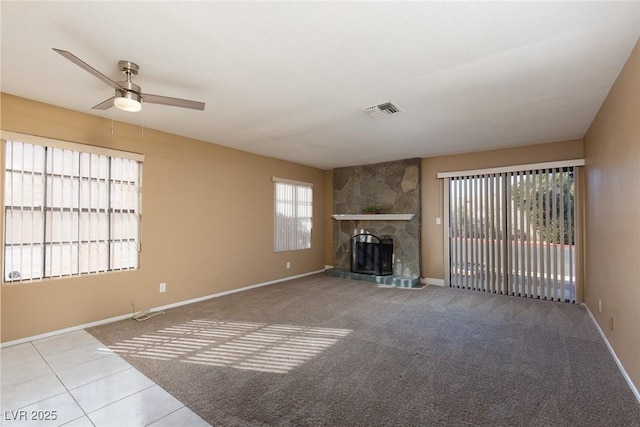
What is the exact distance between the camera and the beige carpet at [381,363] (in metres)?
1.97

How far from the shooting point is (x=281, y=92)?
2.89 meters

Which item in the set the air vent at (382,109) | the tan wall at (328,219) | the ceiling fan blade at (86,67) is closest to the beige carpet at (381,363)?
the ceiling fan blade at (86,67)

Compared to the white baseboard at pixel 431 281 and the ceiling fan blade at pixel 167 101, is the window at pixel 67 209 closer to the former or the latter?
the ceiling fan blade at pixel 167 101

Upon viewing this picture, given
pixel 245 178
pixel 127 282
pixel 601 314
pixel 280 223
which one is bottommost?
pixel 601 314

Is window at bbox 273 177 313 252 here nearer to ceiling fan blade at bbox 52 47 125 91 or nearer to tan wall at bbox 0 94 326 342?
tan wall at bbox 0 94 326 342

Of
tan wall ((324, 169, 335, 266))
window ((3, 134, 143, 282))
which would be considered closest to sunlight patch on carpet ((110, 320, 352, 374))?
window ((3, 134, 143, 282))

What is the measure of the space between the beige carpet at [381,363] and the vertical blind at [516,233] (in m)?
0.54

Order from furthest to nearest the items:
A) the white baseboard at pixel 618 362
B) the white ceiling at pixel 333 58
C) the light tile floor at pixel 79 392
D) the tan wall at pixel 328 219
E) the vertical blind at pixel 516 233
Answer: the tan wall at pixel 328 219 → the vertical blind at pixel 516 233 → the white baseboard at pixel 618 362 → the light tile floor at pixel 79 392 → the white ceiling at pixel 333 58

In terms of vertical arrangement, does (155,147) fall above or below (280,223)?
above

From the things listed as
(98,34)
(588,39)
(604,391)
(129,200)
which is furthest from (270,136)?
(604,391)

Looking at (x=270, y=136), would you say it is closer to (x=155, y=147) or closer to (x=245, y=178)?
(x=245, y=178)

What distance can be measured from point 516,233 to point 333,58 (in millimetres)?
4368

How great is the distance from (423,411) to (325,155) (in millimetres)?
4513

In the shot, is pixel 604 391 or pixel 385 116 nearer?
pixel 604 391
